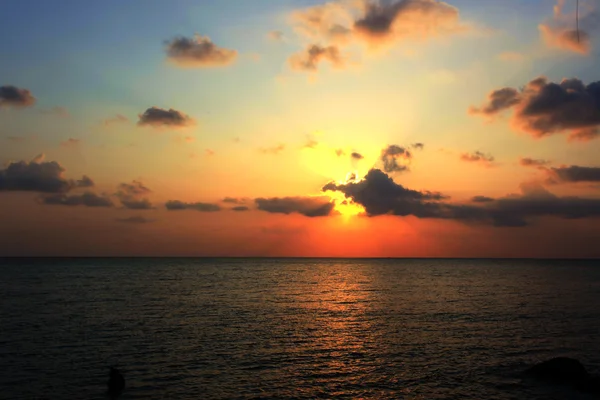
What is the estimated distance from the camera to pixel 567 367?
37281mm

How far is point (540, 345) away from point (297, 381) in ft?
96.1

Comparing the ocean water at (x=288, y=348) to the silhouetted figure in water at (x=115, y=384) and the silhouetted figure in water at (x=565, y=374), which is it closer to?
the silhouetted figure in water at (x=115, y=384)

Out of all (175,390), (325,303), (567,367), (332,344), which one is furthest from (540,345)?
(325,303)

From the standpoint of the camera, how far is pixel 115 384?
33.0 meters

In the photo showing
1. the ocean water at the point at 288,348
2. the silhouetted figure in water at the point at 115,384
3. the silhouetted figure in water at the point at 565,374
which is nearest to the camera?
the silhouetted figure in water at the point at 115,384

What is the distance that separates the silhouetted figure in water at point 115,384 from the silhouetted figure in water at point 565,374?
3225 cm

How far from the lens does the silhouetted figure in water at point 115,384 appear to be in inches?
1277

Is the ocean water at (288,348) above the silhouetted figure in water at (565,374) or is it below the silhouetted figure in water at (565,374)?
below

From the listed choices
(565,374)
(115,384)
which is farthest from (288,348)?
(565,374)

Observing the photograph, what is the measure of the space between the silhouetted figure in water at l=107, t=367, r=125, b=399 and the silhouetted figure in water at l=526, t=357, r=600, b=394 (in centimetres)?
3225

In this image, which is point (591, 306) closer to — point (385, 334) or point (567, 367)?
point (385, 334)

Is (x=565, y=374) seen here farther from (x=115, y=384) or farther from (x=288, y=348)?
(x=115, y=384)

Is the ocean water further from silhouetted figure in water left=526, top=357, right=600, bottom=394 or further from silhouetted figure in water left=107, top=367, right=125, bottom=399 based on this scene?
silhouetted figure in water left=526, top=357, right=600, bottom=394

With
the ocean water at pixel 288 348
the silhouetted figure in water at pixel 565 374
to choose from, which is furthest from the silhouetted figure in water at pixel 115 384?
the silhouetted figure in water at pixel 565 374
